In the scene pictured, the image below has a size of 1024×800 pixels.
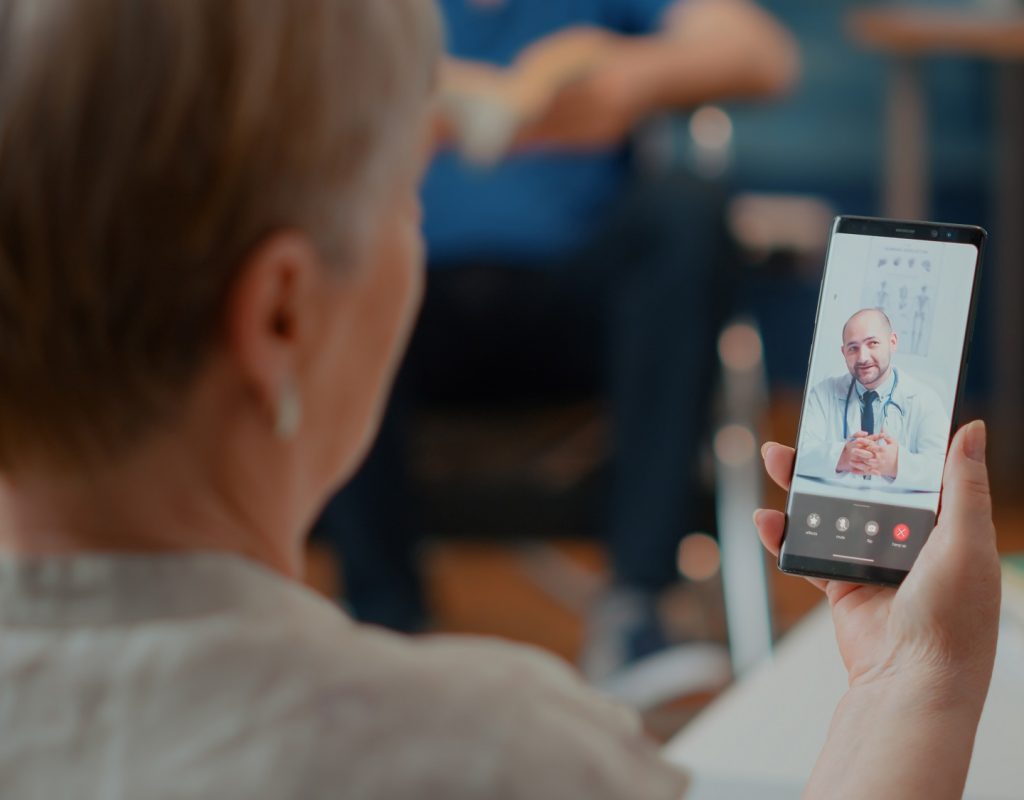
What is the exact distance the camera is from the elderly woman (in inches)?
16.0

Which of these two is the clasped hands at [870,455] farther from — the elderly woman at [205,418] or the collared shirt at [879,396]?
the elderly woman at [205,418]

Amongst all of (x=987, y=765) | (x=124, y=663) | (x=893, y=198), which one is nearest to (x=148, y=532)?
(x=124, y=663)

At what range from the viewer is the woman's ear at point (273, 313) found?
44 centimetres

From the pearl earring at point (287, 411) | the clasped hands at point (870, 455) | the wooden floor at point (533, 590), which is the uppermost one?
the pearl earring at point (287, 411)

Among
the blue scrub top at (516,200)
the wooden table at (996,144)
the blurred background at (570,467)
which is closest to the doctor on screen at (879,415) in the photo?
the blurred background at (570,467)

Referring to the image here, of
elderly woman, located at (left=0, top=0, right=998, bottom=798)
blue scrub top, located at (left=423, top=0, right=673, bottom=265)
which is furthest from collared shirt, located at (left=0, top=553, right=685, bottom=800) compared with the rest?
blue scrub top, located at (left=423, top=0, right=673, bottom=265)

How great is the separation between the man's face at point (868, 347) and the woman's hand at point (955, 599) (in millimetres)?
51

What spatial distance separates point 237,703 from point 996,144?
11.0 ft

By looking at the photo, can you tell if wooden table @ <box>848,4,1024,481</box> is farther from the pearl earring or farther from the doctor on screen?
the pearl earring

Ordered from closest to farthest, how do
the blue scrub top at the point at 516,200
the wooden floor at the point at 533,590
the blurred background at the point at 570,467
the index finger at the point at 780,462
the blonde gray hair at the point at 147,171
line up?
the blonde gray hair at the point at 147,171
the index finger at the point at 780,462
the blurred background at the point at 570,467
the blue scrub top at the point at 516,200
the wooden floor at the point at 533,590

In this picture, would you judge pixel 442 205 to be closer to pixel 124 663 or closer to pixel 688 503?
pixel 688 503

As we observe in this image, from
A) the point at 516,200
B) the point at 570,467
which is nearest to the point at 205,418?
the point at 570,467

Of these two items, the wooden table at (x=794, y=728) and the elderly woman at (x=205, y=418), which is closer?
the elderly woman at (x=205, y=418)

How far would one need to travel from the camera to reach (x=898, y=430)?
64 cm
